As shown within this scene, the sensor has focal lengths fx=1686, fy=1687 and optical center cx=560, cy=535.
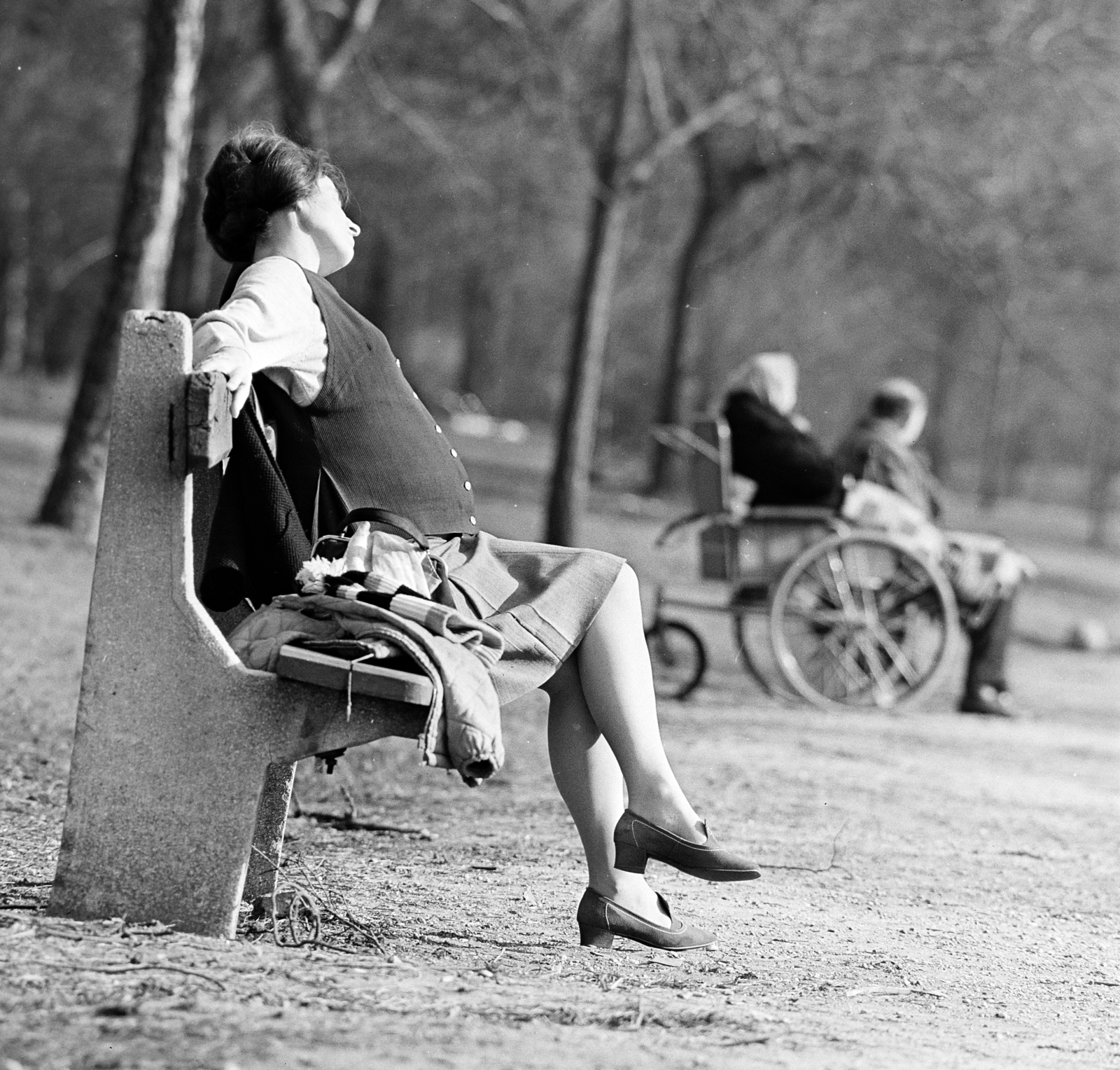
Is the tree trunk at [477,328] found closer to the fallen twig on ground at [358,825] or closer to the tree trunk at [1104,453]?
the tree trunk at [1104,453]

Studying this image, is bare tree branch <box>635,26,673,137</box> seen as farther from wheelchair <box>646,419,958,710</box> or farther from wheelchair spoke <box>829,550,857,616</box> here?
wheelchair spoke <box>829,550,857,616</box>

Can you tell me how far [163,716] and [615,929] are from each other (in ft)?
3.24

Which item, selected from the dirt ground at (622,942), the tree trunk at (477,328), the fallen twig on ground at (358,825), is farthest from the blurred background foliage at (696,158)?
the fallen twig on ground at (358,825)

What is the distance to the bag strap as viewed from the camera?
3160mm

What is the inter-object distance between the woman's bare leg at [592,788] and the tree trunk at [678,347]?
13.7 metres

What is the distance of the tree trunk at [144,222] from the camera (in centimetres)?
880

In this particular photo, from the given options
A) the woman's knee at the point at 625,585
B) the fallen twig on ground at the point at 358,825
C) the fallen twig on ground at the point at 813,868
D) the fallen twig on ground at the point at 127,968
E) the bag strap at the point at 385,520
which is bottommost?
the fallen twig on ground at the point at 127,968

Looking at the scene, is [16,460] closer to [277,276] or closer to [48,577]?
[48,577]

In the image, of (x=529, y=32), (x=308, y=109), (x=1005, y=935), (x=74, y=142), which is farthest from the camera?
(x=74, y=142)

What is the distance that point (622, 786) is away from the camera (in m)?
3.39

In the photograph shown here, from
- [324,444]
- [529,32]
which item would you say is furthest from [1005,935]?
[529,32]

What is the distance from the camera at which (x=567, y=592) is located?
10.6ft

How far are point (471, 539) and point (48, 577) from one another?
5131 mm

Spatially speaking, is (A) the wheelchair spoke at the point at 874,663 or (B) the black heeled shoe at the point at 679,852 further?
(A) the wheelchair spoke at the point at 874,663
